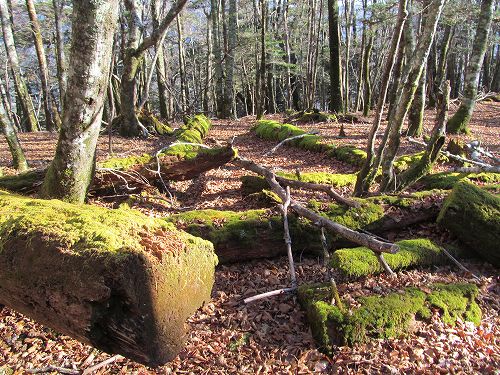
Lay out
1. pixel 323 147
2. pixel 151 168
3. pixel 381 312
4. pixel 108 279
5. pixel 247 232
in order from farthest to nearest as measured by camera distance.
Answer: pixel 323 147, pixel 151 168, pixel 247 232, pixel 381 312, pixel 108 279

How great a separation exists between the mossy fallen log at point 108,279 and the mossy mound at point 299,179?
3.95 metres

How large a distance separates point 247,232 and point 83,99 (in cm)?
254

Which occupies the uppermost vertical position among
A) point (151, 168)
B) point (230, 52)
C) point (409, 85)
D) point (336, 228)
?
point (230, 52)

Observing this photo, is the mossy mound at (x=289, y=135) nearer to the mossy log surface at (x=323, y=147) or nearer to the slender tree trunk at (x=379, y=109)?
the mossy log surface at (x=323, y=147)

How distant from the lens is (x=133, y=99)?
11.6 metres

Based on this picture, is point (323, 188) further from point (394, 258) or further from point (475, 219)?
point (475, 219)

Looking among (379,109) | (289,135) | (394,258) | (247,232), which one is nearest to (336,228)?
(394,258)

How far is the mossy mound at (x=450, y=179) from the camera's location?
260 inches

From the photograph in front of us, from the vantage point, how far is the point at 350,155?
9109mm

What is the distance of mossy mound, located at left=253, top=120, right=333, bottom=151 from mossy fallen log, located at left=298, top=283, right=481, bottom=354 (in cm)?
672

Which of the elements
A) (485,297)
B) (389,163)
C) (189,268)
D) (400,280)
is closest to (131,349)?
(189,268)

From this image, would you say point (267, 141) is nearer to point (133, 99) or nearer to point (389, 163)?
point (133, 99)

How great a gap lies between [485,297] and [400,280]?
3.16 ft

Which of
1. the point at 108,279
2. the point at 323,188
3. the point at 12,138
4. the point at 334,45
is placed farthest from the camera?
the point at 334,45
